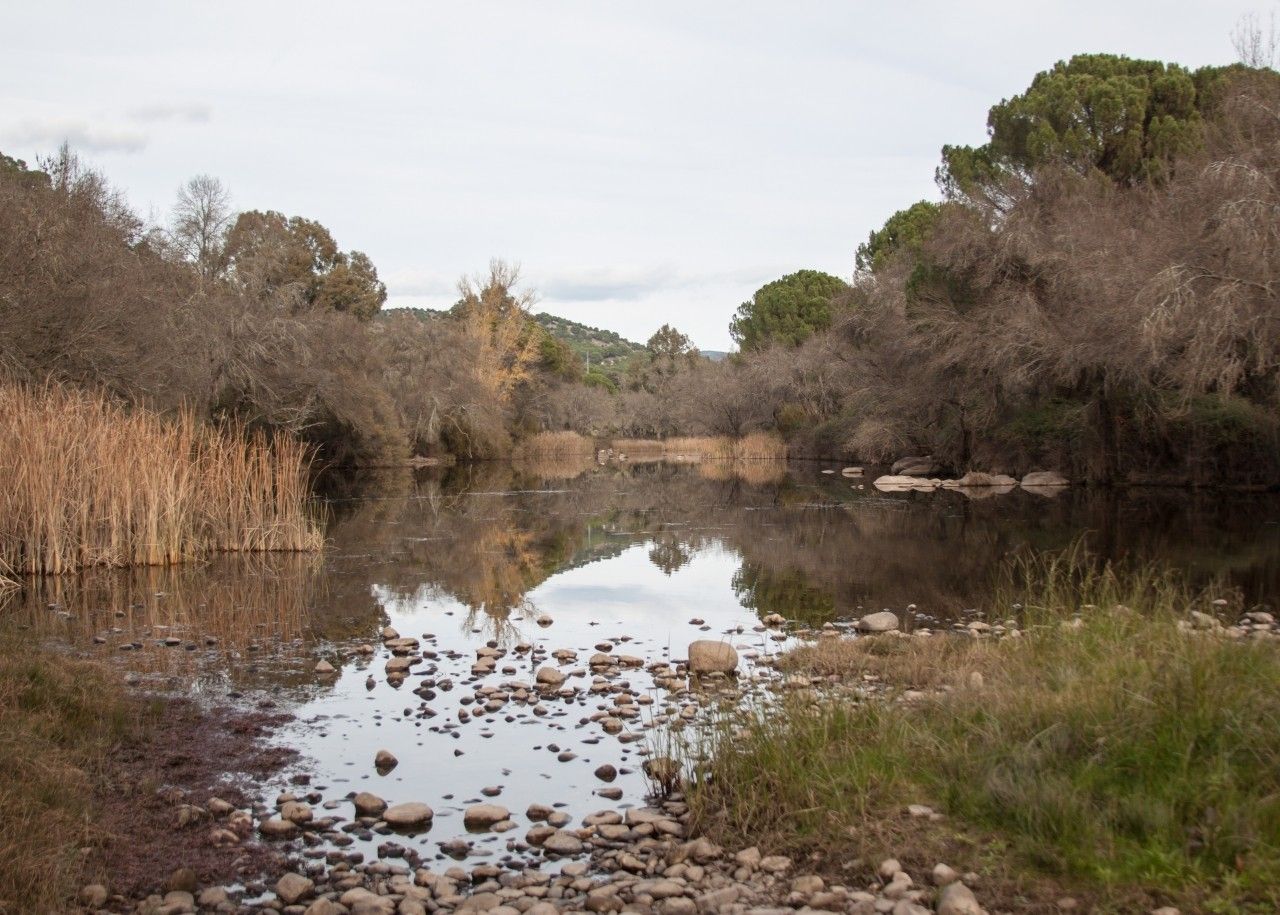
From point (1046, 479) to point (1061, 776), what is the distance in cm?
3185

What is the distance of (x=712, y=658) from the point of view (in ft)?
31.2

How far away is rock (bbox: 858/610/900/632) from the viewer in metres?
11.3

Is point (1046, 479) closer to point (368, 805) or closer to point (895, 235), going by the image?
point (895, 235)

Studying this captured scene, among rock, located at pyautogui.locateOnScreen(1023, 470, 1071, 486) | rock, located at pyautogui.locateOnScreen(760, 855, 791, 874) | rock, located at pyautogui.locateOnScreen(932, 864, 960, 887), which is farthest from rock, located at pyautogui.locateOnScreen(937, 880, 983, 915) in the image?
rock, located at pyautogui.locateOnScreen(1023, 470, 1071, 486)

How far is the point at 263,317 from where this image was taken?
35.7 metres

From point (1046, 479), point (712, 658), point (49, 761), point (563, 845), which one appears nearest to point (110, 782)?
point (49, 761)

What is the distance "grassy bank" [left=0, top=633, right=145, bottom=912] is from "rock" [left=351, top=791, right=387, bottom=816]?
142cm

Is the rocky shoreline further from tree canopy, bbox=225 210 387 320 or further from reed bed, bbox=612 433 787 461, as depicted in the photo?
reed bed, bbox=612 433 787 461

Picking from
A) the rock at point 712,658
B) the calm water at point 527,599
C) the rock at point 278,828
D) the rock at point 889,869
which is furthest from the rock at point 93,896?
the rock at point 712,658

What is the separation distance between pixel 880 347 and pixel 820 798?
40.0 m

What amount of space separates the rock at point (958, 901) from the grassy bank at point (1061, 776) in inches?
8.1

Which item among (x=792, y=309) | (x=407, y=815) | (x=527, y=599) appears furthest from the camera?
(x=792, y=309)

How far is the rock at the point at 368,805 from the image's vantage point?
20.8 feet

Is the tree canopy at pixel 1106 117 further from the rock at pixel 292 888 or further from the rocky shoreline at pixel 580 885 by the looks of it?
the rock at pixel 292 888
